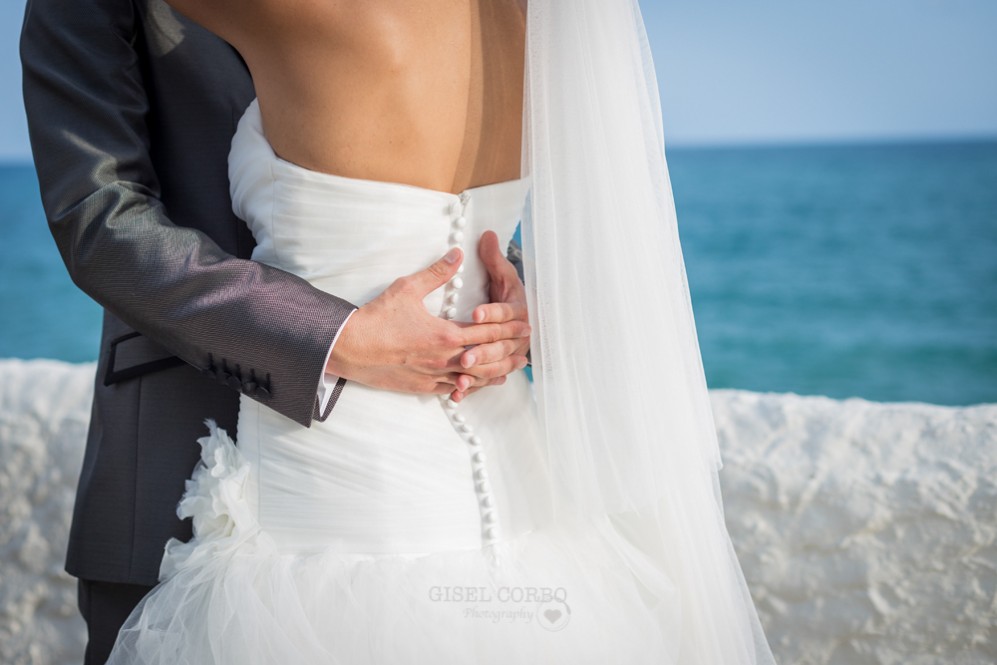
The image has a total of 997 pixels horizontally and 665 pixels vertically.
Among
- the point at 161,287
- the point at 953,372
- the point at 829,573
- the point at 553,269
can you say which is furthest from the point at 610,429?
the point at 953,372

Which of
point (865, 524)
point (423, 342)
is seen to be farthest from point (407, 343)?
point (865, 524)

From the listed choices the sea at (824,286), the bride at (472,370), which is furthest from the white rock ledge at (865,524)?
the sea at (824,286)

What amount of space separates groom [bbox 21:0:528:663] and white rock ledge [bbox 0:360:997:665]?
774 millimetres

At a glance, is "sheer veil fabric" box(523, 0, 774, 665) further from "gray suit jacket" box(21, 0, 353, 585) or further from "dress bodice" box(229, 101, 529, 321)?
"gray suit jacket" box(21, 0, 353, 585)

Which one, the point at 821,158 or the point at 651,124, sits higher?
the point at 821,158

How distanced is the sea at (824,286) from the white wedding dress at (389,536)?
11.9m

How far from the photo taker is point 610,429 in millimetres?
1280

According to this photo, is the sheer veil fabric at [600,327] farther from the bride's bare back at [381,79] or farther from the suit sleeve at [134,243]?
the suit sleeve at [134,243]

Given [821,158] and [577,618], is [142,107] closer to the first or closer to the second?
[577,618]

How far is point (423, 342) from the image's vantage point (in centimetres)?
129

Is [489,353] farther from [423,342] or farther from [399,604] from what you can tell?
[399,604]

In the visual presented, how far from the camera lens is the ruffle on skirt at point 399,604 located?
3.65 ft

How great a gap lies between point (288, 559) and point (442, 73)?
0.68 meters

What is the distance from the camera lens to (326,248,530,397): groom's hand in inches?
49.9
